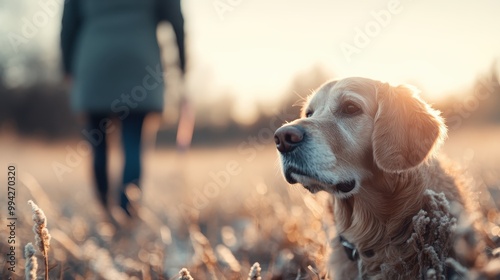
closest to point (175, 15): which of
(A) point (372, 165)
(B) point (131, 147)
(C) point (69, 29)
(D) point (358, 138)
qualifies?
(C) point (69, 29)

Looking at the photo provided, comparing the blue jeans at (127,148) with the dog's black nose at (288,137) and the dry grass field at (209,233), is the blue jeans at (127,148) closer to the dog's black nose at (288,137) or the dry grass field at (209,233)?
the dry grass field at (209,233)

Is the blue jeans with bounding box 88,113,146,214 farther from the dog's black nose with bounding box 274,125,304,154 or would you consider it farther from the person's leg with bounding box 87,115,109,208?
the dog's black nose with bounding box 274,125,304,154

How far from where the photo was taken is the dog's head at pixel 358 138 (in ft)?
7.54

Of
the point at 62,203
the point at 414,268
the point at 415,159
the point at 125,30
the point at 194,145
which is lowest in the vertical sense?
the point at 194,145

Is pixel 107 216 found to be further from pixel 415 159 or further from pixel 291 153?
pixel 415 159

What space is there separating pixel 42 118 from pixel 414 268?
2276 centimetres

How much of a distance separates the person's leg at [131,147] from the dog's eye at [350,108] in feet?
8.82

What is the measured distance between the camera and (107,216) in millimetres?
4867

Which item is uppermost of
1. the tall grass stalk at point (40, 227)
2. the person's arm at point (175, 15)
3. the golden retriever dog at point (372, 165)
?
the person's arm at point (175, 15)

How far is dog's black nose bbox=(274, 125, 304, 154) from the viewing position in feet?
7.51

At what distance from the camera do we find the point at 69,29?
4852mm

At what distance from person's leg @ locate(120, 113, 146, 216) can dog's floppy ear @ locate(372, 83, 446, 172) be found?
284 cm

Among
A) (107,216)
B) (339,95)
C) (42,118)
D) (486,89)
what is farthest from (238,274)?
(42,118)

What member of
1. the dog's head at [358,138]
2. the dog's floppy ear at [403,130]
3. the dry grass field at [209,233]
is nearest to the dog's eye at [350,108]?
the dog's head at [358,138]
